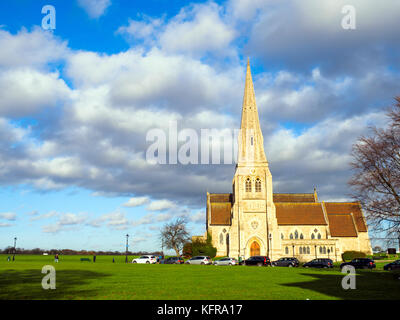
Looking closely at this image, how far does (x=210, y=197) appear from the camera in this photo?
3391 inches

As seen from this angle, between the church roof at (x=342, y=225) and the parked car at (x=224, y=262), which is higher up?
the church roof at (x=342, y=225)

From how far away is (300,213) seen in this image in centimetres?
7769

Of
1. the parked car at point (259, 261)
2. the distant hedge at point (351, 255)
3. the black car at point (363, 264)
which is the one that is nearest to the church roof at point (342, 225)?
the distant hedge at point (351, 255)

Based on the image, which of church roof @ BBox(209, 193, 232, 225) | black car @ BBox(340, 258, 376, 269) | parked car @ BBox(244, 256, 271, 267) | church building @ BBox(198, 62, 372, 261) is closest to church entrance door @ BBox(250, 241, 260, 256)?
church building @ BBox(198, 62, 372, 261)

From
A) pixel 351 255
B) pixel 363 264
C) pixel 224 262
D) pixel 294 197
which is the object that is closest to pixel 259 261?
pixel 224 262

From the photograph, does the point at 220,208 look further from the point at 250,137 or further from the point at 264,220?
the point at 250,137

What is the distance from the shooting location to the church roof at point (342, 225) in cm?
7475

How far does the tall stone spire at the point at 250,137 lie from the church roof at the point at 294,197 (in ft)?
41.4

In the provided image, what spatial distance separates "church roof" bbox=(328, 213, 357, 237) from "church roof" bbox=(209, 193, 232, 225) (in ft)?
69.4

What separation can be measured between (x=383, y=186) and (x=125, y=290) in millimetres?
21379

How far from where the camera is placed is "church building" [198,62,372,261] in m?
71.3

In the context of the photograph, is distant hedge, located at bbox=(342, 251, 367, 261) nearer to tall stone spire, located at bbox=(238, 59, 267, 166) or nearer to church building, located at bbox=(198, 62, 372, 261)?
church building, located at bbox=(198, 62, 372, 261)

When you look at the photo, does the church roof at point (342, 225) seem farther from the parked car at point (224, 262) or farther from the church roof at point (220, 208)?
the parked car at point (224, 262)
